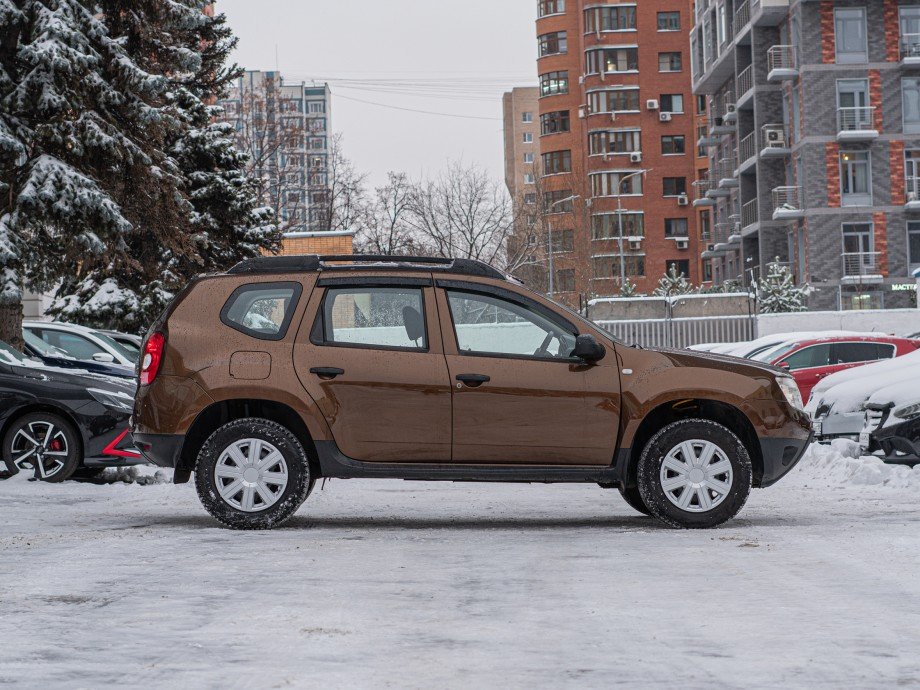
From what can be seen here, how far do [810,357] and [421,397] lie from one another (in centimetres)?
1788

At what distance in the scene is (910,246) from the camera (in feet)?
185

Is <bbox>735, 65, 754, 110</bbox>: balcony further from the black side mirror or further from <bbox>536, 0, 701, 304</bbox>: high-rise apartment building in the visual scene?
the black side mirror

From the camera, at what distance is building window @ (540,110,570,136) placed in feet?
347

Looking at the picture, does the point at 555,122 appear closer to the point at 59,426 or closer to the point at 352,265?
the point at 59,426

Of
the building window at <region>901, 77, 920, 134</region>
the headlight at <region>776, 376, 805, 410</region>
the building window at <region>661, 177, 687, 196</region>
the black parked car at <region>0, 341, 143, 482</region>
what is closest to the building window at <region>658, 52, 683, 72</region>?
the building window at <region>661, 177, 687, 196</region>

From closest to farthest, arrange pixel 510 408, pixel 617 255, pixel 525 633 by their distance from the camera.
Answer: pixel 525 633, pixel 510 408, pixel 617 255

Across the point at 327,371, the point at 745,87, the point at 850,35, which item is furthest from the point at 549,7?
the point at 327,371

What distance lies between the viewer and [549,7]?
109 meters

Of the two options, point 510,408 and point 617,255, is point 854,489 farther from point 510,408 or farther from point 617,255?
point 617,255

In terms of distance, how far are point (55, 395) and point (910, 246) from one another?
4760 centimetres

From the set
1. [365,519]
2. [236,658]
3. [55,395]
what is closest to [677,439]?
[365,519]

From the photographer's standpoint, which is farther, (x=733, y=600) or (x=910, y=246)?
(x=910, y=246)

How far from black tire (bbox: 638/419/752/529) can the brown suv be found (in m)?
0.01

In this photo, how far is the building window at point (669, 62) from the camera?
325 ft
